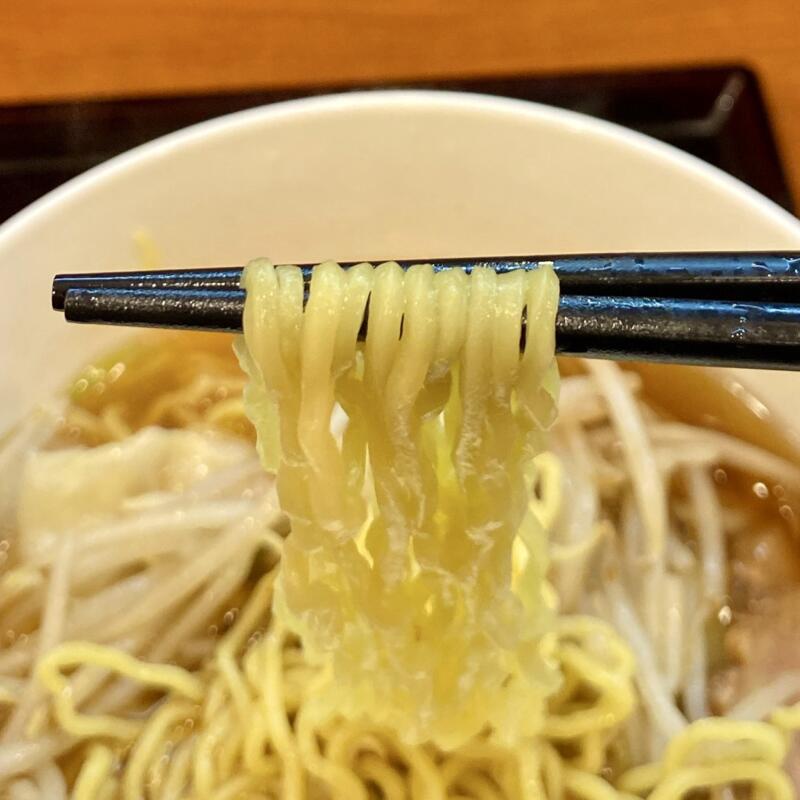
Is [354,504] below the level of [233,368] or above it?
below

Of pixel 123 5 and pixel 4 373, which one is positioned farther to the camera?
pixel 123 5

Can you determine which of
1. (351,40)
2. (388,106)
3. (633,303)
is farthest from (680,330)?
(351,40)

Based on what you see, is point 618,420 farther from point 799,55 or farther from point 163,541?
point 799,55

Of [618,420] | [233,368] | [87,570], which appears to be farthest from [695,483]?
[87,570]

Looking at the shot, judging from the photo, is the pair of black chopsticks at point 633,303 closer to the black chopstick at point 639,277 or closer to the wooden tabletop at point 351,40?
the black chopstick at point 639,277

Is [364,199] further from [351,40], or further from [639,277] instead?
[639,277]

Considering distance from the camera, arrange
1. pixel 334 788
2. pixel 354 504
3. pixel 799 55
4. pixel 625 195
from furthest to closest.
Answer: pixel 799 55, pixel 625 195, pixel 334 788, pixel 354 504

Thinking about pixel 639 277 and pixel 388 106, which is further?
pixel 388 106
